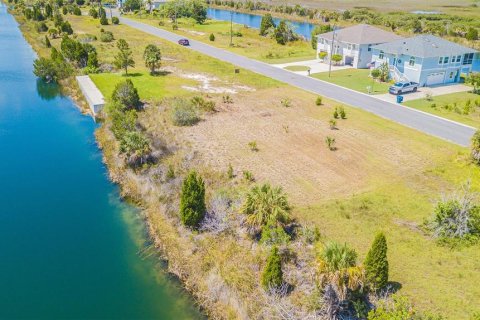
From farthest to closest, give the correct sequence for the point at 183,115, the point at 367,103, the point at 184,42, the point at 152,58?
the point at 184,42, the point at 152,58, the point at 367,103, the point at 183,115

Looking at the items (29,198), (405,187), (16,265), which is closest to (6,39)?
(29,198)

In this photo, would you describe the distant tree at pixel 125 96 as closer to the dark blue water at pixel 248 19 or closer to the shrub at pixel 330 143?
the shrub at pixel 330 143

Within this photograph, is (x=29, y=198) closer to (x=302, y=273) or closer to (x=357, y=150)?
(x=302, y=273)

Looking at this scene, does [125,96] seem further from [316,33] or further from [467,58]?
[316,33]

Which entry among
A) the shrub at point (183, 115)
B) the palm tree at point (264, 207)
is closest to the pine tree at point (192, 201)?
the palm tree at point (264, 207)

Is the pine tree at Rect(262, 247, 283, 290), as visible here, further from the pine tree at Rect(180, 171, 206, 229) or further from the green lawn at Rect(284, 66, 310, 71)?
the green lawn at Rect(284, 66, 310, 71)

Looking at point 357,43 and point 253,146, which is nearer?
point 253,146

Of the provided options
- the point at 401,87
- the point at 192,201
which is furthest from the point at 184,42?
the point at 192,201
